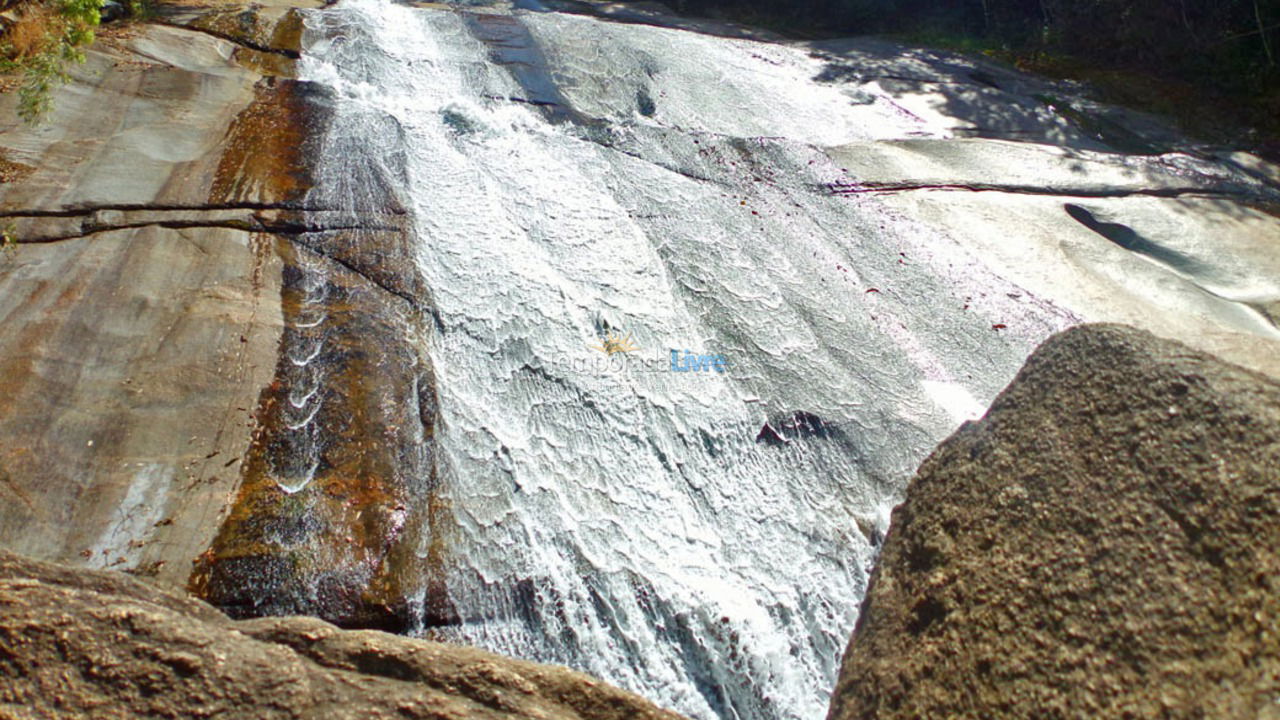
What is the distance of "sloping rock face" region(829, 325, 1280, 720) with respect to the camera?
1.81 m

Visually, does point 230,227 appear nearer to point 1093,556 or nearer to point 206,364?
point 206,364

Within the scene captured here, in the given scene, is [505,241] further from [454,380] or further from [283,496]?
[283,496]

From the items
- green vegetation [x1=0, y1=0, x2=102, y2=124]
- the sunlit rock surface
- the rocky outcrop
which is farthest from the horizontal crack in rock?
the rocky outcrop

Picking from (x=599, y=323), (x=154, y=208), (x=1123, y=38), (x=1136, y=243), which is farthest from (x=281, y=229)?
(x=1123, y=38)

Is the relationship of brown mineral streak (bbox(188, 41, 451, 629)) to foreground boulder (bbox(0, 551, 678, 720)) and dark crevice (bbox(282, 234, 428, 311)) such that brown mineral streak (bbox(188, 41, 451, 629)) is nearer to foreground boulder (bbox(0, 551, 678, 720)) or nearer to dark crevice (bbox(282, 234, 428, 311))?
dark crevice (bbox(282, 234, 428, 311))

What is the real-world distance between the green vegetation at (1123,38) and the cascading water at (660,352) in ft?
11.6

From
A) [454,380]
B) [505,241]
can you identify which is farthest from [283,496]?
[505,241]

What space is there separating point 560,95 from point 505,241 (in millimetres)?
2620

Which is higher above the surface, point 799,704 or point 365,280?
point 365,280

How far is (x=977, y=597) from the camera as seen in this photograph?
7.16ft

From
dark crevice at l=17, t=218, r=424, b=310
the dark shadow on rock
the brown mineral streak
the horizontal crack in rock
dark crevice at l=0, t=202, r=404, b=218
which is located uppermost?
the horizontal crack in rock

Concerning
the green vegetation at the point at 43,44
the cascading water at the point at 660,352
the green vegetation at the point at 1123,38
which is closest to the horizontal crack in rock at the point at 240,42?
the cascading water at the point at 660,352

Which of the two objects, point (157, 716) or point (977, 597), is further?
point (977, 597)

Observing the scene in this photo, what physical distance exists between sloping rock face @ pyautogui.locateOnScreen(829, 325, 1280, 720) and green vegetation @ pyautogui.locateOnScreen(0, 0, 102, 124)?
5.41 metres
